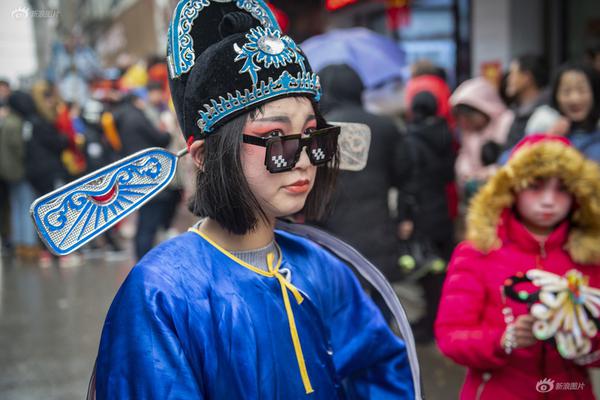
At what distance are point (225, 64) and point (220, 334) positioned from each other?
668 millimetres

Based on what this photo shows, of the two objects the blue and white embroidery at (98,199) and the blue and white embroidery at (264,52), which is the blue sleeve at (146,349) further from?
the blue and white embroidery at (264,52)

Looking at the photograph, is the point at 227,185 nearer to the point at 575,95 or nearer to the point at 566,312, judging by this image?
the point at 566,312

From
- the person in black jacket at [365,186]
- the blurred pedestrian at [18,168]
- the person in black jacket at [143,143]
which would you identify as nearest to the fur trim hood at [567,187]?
the person in black jacket at [365,186]

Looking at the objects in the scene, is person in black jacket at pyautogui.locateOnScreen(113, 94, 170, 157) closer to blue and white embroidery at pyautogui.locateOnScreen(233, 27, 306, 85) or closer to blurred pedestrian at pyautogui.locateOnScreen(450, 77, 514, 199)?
blurred pedestrian at pyautogui.locateOnScreen(450, 77, 514, 199)

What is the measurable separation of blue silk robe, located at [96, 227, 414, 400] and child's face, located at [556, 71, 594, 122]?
8.54ft

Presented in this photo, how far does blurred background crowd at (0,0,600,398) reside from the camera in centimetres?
458

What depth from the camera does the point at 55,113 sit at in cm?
900

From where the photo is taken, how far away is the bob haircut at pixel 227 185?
1.89 metres

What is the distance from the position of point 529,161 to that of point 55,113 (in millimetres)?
7439

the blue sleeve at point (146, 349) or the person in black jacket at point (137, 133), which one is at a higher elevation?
the person in black jacket at point (137, 133)

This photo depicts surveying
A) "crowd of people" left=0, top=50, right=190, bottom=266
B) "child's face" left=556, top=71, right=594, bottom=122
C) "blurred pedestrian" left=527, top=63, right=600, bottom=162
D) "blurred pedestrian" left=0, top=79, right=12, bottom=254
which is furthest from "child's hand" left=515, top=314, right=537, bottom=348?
"blurred pedestrian" left=0, top=79, right=12, bottom=254

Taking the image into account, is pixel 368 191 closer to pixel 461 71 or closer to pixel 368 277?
pixel 368 277

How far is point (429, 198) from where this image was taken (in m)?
5.38

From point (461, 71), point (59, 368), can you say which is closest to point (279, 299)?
point (59, 368)
